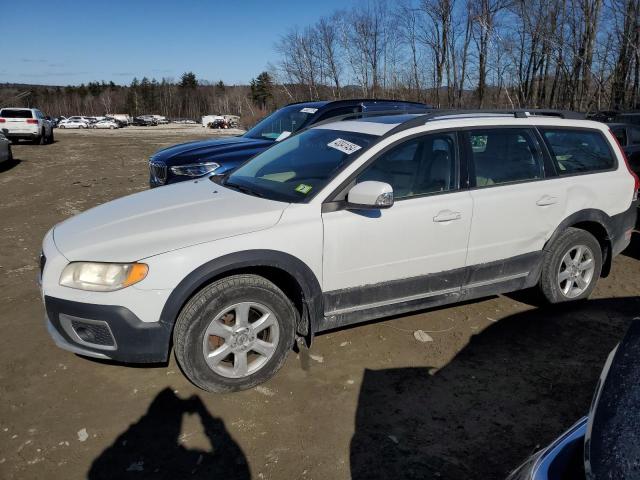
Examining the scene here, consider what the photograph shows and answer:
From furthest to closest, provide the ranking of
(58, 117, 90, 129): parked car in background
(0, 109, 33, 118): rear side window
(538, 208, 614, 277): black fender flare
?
(58, 117, 90, 129): parked car in background
(0, 109, 33, 118): rear side window
(538, 208, 614, 277): black fender flare

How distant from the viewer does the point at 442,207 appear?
362cm

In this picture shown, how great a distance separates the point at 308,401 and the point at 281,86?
120 feet

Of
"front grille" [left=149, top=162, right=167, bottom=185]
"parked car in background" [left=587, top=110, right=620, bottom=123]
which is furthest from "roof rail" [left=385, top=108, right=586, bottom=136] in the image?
"parked car in background" [left=587, top=110, right=620, bottom=123]

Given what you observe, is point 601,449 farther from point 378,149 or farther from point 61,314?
point 61,314

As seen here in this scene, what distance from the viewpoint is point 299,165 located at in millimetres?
3863

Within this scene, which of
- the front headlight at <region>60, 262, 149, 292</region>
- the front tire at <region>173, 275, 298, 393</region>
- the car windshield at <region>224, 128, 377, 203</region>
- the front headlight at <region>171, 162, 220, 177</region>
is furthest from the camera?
the front headlight at <region>171, 162, 220, 177</region>

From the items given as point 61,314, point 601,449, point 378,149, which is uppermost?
point 378,149

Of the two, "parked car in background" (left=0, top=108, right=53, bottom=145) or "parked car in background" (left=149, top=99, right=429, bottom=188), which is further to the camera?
"parked car in background" (left=0, top=108, right=53, bottom=145)

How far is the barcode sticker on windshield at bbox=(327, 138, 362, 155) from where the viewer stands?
11.8ft

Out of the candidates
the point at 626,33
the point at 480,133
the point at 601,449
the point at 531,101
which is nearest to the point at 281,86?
the point at 531,101

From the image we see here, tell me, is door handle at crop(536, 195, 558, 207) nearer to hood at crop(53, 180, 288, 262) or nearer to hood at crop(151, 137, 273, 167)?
hood at crop(53, 180, 288, 262)

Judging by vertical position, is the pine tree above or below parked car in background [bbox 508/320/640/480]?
above

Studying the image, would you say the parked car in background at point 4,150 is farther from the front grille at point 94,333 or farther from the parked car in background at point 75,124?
the parked car in background at point 75,124

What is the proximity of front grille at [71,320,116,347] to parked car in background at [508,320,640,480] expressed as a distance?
2.32m
